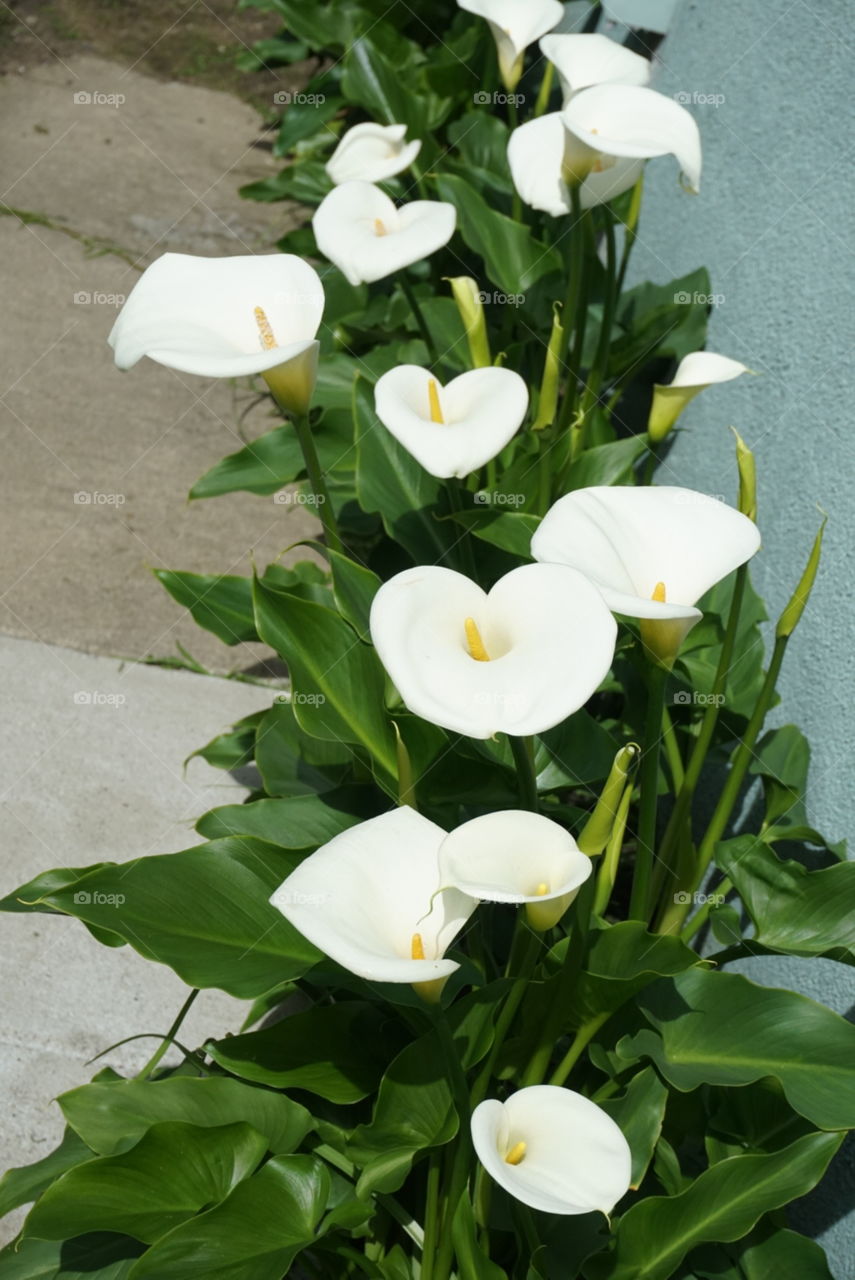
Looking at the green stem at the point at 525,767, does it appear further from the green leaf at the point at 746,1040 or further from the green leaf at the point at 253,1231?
the green leaf at the point at 253,1231

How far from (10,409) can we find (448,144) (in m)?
1.59

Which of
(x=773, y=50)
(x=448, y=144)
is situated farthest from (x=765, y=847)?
(x=448, y=144)

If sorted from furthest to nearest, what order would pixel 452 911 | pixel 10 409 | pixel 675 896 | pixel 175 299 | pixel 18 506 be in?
1. pixel 10 409
2. pixel 18 506
3. pixel 675 896
4. pixel 175 299
5. pixel 452 911

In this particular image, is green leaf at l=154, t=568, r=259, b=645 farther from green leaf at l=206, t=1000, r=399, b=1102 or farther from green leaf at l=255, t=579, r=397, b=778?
green leaf at l=206, t=1000, r=399, b=1102

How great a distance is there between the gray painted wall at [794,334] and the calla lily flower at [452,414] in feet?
1.94

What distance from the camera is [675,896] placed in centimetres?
183

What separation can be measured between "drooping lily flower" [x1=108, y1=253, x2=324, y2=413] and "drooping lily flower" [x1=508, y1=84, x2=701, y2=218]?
0.51 metres

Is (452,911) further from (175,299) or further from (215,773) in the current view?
(215,773)

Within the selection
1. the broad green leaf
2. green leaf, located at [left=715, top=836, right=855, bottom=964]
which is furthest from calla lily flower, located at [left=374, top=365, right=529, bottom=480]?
green leaf, located at [left=715, top=836, right=855, bottom=964]

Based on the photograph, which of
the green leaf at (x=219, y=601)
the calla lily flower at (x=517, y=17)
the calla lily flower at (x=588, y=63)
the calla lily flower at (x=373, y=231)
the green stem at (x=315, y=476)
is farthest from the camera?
the calla lily flower at (x=517, y=17)

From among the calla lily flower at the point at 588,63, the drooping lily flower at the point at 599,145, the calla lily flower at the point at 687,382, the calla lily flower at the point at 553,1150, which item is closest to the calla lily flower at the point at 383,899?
the calla lily flower at the point at 553,1150

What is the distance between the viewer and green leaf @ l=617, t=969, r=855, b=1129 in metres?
1.39

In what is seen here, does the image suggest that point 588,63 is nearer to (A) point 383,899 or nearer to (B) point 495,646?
(B) point 495,646

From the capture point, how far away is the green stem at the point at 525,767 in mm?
1331
